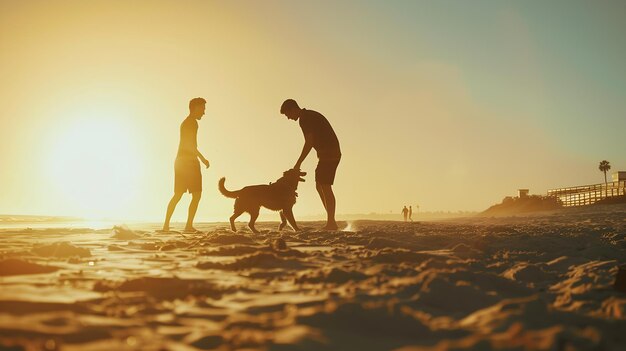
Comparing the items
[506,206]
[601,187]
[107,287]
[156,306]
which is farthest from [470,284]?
[506,206]

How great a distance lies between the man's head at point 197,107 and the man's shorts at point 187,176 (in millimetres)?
925

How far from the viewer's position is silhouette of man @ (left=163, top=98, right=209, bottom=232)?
8625 millimetres

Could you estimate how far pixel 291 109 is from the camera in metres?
8.30

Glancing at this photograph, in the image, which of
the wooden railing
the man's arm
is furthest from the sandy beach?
the wooden railing

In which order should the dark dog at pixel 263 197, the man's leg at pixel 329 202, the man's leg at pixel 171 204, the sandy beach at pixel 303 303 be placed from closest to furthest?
the sandy beach at pixel 303 303, the man's leg at pixel 329 202, the dark dog at pixel 263 197, the man's leg at pixel 171 204

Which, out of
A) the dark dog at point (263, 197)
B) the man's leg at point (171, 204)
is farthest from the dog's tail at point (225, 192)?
the man's leg at point (171, 204)

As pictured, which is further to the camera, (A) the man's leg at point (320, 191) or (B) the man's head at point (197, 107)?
(B) the man's head at point (197, 107)

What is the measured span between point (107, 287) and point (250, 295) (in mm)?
801

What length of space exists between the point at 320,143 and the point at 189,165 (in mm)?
2715

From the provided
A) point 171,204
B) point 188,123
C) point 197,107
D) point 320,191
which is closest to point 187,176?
point 171,204

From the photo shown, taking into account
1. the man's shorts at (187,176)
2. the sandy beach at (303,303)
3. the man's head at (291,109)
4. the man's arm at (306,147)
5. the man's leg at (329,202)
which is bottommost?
the sandy beach at (303,303)

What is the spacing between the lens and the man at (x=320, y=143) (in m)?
8.10

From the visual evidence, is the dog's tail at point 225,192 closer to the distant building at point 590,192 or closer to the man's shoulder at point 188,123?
the man's shoulder at point 188,123

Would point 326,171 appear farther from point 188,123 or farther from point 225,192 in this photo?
point 188,123
